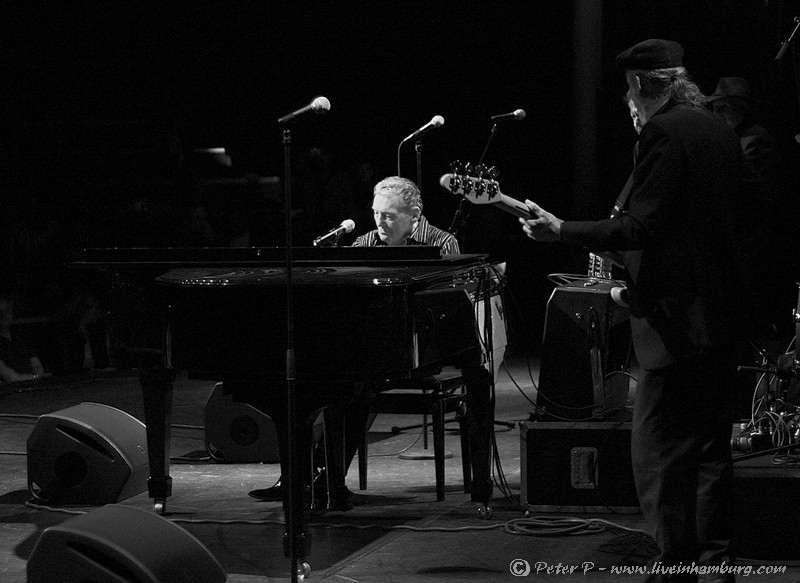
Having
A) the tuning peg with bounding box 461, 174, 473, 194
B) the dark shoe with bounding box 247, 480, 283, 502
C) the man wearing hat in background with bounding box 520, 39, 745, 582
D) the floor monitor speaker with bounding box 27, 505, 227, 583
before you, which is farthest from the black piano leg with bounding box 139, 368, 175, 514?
the man wearing hat in background with bounding box 520, 39, 745, 582

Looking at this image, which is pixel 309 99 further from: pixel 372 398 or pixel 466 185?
pixel 466 185

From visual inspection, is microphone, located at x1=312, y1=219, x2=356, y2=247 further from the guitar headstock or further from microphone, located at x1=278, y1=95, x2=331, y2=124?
microphone, located at x1=278, y1=95, x2=331, y2=124

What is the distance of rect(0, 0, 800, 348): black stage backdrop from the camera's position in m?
10.7

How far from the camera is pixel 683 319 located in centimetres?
354

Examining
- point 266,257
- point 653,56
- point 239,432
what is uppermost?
point 653,56

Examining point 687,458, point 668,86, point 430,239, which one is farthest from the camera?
point 430,239

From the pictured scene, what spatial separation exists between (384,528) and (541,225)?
1764mm

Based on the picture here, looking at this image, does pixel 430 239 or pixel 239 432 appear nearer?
pixel 430 239

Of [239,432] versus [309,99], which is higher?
[309,99]

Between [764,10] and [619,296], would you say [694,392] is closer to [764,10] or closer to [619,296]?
[619,296]

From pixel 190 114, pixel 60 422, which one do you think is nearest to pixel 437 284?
pixel 60 422

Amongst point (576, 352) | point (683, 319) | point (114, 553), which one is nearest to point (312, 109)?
point (683, 319)

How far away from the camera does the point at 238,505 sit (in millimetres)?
5434

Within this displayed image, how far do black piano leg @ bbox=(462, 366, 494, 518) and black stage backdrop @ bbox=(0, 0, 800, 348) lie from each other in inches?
212
